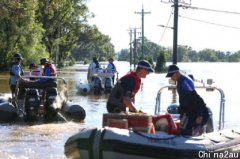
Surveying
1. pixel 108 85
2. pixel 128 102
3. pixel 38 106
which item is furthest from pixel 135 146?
pixel 108 85

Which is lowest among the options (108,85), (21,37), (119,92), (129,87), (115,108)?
(108,85)

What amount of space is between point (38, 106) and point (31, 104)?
10.7 inches

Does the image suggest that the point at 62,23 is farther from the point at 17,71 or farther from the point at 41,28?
the point at 17,71

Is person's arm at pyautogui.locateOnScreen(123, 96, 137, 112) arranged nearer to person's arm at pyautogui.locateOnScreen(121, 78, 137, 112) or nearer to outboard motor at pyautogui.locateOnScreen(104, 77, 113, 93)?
person's arm at pyautogui.locateOnScreen(121, 78, 137, 112)

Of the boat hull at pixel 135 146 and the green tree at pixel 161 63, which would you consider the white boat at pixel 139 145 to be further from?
the green tree at pixel 161 63

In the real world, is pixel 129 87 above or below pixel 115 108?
above

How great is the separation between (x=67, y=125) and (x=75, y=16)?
65.2m

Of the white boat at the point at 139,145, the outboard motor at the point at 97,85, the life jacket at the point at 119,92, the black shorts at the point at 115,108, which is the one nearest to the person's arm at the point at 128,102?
the life jacket at the point at 119,92

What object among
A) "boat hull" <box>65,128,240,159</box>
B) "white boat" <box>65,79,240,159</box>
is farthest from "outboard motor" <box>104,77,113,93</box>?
"boat hull" <box>65,128,240,159</box>

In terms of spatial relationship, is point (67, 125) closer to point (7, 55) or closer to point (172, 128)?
point (172, 128)

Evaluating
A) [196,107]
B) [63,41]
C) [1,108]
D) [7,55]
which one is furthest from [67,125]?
[63,41]

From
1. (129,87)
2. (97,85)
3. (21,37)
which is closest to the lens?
(129,87)

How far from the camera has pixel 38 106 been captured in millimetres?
15320

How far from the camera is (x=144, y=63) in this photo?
9.77m
